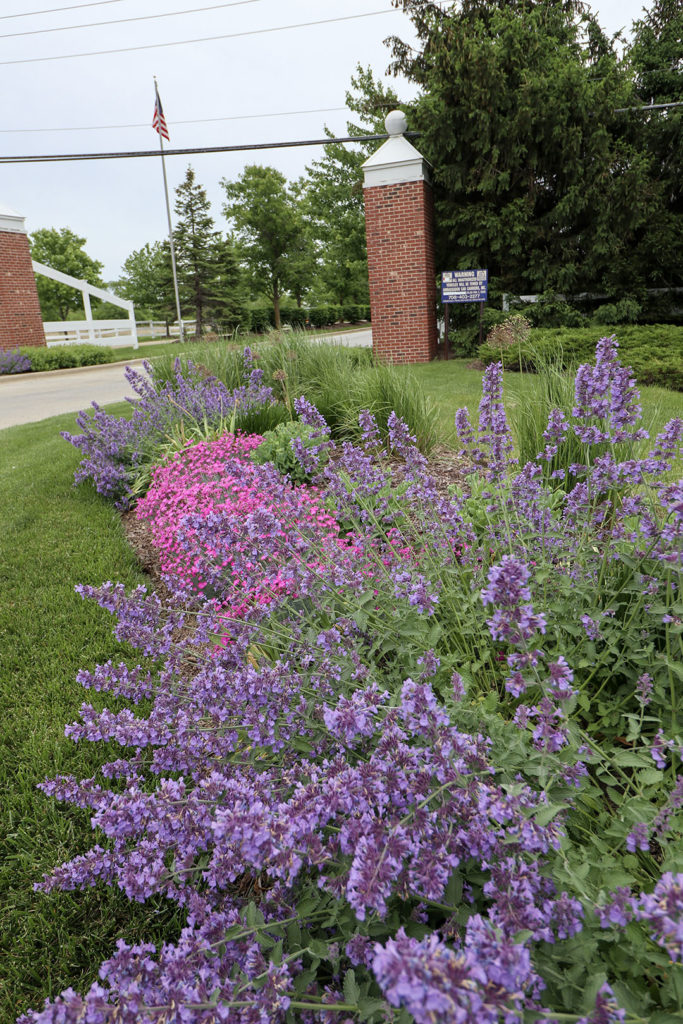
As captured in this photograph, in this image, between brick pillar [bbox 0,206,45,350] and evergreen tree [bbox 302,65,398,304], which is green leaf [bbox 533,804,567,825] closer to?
brick pillar [bbox 0,206,45,350]

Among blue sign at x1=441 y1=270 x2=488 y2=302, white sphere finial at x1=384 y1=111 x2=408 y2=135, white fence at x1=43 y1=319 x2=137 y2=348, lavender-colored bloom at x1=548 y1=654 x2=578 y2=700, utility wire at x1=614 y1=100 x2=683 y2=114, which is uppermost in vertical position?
white sphere finial at x1=384 y1=111 x2=408 y2=135

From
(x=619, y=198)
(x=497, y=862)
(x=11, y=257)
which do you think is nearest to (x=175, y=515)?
(x=497, y=862)

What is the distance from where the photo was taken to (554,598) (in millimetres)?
1892

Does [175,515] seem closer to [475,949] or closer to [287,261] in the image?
[475,949]

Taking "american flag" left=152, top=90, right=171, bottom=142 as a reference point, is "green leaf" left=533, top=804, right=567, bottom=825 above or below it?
below

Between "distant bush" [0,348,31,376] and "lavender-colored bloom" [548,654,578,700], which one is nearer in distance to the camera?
"lavender-colored bloom" [548,654,578,700]

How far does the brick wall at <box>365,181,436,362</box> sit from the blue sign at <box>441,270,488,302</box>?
0.54 meters

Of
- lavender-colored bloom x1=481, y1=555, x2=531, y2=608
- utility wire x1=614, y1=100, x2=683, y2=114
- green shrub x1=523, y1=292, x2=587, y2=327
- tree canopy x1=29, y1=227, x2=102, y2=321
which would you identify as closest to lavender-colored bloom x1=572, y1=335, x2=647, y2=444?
lavender-colored bloom x1=481, y1=555, x2=531, y2=608

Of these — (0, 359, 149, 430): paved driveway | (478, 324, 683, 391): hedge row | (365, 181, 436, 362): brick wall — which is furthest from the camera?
(365, 181, 436, 362): brick wall

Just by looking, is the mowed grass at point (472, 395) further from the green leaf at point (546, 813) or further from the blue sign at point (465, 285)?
the green leaf at point (546, 813)

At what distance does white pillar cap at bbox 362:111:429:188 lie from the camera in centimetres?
1217

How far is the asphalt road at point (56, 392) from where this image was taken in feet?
36.9

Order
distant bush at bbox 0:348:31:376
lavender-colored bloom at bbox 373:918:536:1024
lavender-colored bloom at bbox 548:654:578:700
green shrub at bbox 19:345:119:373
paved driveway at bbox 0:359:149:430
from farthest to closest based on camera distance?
green shrub at bbox 19:345:119:373 < distant bush at bbox 0:348:31:376 < paved driveway at bbox 0:359:149:430 < lavender-colored bloom at bbox 548:654:578:700 < lavender-colored bloom at bbox 373:918:536:1024

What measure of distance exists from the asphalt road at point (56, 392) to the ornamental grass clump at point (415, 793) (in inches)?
276
